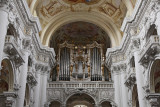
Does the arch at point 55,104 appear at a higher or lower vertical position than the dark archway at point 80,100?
lower

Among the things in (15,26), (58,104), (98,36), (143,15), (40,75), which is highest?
(98,36)

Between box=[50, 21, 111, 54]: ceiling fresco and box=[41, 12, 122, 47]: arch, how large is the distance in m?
1.15

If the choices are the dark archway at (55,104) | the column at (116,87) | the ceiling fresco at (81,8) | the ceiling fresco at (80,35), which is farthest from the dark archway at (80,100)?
the ceiling fresco at (81,8)

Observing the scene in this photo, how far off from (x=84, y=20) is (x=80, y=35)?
2.51 metres

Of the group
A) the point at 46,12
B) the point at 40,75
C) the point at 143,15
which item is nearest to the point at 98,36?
the point at 46,12

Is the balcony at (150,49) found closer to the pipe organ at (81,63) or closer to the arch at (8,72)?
the arch at (8,72)

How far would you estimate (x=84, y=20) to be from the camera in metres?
21.8

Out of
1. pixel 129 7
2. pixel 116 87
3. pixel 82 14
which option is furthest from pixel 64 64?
pixel 129 7

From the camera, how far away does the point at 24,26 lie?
1548 cm

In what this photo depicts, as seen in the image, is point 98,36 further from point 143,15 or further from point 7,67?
point 7,67

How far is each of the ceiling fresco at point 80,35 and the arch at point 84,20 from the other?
1.15 m

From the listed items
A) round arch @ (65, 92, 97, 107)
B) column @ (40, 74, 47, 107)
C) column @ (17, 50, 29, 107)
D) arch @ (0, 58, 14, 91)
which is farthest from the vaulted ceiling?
arch @ (0, 58, 14, 91)

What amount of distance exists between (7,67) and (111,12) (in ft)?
34.1

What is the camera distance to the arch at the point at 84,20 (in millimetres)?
20639
